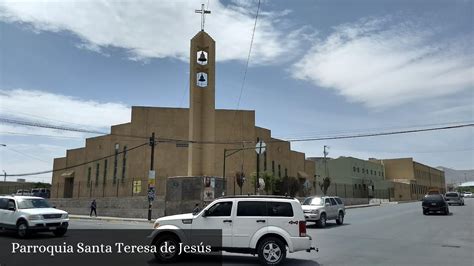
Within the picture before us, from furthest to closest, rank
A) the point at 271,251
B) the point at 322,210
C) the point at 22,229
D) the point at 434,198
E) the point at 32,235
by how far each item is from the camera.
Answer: the point at 434,198 < the point at 322,210 < the point at 32,235 < the point at 22,229 < the point at 271,251

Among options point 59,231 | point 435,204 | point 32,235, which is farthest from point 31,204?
point 435,204

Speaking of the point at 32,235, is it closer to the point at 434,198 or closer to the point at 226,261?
the point at 226,261

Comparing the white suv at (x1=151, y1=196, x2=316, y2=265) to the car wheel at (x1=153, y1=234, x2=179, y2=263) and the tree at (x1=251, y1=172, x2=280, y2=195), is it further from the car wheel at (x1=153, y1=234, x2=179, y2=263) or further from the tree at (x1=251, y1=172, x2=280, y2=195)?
the tree at (x1=251, y1=172, x2=280, y2=195)

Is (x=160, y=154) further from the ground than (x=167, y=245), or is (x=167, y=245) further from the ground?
(x=160, y=154)

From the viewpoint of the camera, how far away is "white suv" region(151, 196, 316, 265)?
10.7 metres

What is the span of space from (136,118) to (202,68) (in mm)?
19646

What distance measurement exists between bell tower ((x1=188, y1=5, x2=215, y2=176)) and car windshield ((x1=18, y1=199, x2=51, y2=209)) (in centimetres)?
1972

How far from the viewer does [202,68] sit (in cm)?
3875

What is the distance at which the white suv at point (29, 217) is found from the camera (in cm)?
1719

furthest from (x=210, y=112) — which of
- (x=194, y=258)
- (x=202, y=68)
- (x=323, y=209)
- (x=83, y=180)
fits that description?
(x=83, y=180)

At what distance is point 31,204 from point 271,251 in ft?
→ 42.5

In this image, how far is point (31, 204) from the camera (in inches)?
730

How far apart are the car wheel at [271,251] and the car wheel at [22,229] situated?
37.6 feet

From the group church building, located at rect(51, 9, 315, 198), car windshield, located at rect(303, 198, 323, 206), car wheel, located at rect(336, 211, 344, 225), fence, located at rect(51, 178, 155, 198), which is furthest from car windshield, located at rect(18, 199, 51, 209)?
fence, located at rect(51, 178, 155, 198)
